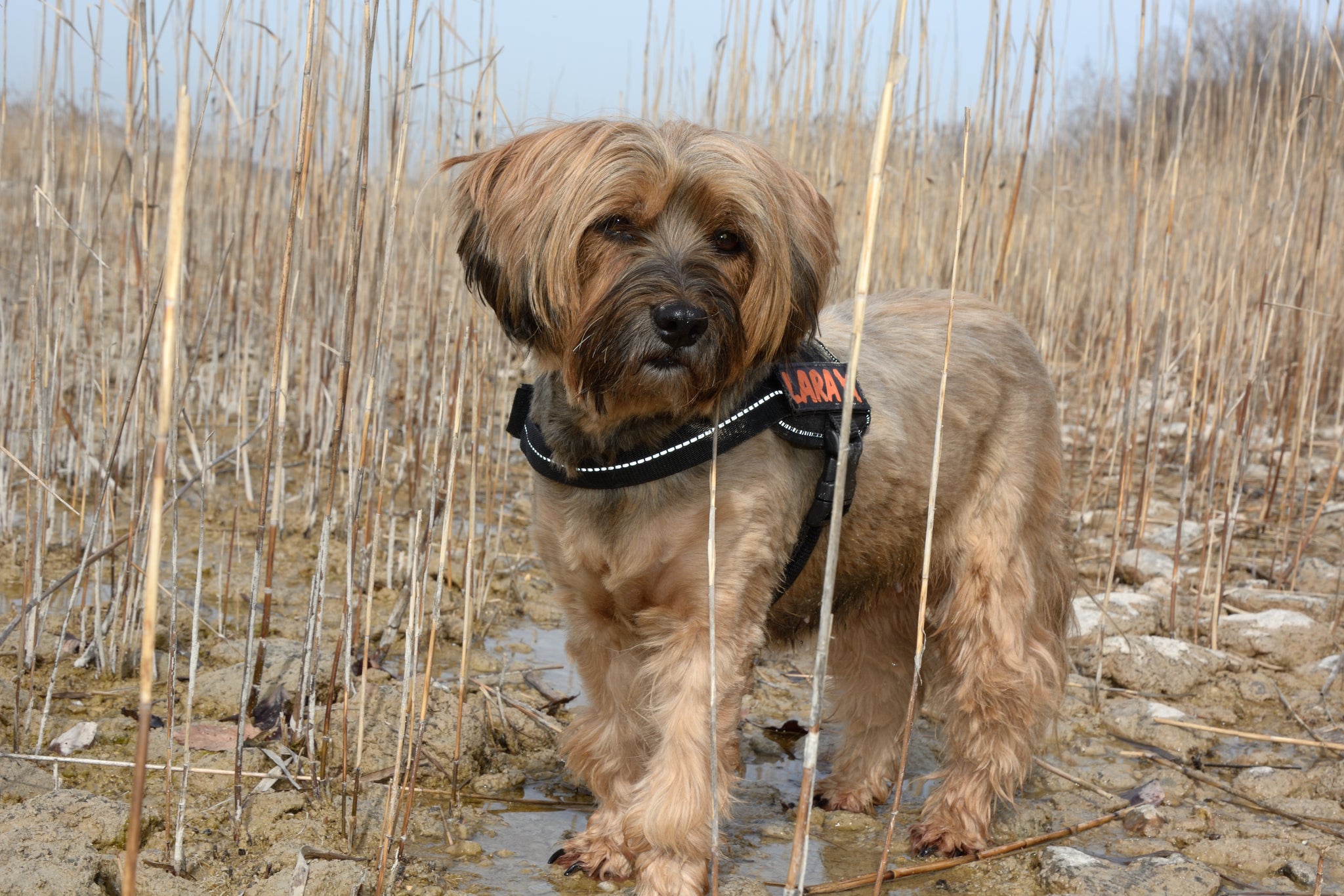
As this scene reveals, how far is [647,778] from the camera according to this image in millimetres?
2684

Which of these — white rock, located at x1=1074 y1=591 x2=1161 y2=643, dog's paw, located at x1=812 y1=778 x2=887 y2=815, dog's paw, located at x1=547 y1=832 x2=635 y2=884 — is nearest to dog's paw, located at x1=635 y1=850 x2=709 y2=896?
dog's paw, located at x1=547 y1=832 x2=635 y2=884

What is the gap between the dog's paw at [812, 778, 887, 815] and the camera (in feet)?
11.6

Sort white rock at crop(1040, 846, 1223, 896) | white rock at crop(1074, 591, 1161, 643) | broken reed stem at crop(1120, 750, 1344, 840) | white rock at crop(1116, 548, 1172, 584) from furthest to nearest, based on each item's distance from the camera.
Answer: white rock at crop(1116, 548, 1172, 584) → white rock at crop(1074, 591, 1161, 643) → broken reed stem at crop(1120, 750, 1344, 840) → white rock at crop(1040, 846, 1223, 896)

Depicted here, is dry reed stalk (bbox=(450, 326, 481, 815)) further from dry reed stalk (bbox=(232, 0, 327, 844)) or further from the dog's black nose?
the dog's black nose

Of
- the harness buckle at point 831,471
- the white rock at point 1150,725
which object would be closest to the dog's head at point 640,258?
the harness buckle at point 831,471

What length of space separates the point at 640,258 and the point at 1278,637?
3.44 metres

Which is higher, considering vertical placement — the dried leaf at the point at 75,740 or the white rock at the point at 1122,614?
the white rock at the point at 1122,614

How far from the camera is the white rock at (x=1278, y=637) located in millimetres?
4555

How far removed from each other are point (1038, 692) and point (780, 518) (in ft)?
3.97

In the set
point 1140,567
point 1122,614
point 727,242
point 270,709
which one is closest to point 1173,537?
point 1140,567

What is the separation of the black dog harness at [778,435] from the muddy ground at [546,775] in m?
0.86

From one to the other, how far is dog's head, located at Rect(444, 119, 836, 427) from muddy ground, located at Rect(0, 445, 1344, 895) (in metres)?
1.19

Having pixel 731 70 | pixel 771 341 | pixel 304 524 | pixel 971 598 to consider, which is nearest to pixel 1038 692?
pixel 971 598

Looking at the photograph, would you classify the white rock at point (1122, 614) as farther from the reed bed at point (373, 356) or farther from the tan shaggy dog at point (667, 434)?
the tan shaggy dog at point (667, 434)
